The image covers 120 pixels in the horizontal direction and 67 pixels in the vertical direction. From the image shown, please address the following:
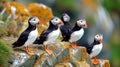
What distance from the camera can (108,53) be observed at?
29766 mm

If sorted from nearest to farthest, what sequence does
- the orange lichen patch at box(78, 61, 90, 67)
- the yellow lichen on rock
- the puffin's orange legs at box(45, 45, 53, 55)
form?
the puffin's orange legs at box(45, 45, 53, 55), the orange lichen patch at box(78, 61, 90, 67), the yellow lichen on rock

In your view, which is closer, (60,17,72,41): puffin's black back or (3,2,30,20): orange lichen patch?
(60,17,72,41): puffin's black back

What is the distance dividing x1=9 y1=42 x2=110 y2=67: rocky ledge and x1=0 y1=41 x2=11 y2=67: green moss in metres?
0.13

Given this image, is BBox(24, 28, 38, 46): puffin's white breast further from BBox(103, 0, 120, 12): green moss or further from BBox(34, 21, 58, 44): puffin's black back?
BBox(103, 0, 120, 12): green moss

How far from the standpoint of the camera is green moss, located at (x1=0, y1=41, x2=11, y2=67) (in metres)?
15.5

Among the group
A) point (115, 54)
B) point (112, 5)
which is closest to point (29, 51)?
point (115, 54)

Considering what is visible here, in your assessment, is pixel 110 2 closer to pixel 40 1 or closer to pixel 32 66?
pixel 40 1

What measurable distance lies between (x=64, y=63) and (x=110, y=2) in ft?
56.5

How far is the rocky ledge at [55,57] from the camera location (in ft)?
51.4

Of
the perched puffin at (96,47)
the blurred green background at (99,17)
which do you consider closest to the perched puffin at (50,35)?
the perched puffin at (96,47)

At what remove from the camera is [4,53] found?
1566cm

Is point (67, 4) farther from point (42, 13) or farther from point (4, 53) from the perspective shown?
point (4, 53)

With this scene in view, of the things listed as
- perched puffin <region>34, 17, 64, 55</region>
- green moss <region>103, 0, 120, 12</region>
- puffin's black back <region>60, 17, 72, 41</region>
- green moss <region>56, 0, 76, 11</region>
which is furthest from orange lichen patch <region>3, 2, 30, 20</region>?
green moss <region>103, 0, 120, 12</region>

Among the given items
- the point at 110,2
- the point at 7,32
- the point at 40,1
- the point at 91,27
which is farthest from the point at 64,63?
the point at 110,2
